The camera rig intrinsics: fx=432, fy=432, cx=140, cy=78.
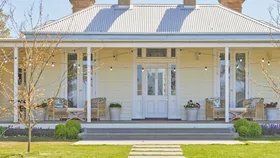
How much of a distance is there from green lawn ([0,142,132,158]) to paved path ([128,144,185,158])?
0.75ft

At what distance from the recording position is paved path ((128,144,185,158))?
10.6 m

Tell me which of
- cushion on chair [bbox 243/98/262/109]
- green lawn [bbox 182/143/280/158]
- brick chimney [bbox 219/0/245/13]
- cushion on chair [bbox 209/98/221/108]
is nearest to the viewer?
green lawn [bbox 182/143/280/158]

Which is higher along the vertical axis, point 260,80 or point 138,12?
point 138,12

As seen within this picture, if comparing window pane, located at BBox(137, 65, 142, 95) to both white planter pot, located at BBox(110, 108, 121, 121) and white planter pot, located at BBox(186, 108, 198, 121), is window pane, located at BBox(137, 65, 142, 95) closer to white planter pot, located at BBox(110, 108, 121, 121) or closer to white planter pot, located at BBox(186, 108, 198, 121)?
white planter pot, located at BBox(110, 108, 121, 121)

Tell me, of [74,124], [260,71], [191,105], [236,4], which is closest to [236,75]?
[260,71]

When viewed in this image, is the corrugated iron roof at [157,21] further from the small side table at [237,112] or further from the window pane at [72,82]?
the small side table at [237,112]

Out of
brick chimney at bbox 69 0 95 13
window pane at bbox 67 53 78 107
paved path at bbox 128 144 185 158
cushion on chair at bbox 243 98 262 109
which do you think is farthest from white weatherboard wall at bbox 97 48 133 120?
brick chimney at bbox 69 0 95 13

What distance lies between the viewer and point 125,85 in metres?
17.5

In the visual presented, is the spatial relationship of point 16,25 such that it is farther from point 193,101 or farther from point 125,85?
point 193,101

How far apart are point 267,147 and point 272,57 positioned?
6601 mm

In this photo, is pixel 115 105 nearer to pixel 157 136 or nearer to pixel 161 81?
pixel 161 81

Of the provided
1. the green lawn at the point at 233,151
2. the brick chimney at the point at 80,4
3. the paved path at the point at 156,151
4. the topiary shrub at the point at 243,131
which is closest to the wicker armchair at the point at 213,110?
the topiary shrub at the point at 243,131

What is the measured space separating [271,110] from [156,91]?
457 centimetres

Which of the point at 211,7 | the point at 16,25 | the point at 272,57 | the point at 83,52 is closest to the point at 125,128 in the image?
the point at 83,52
